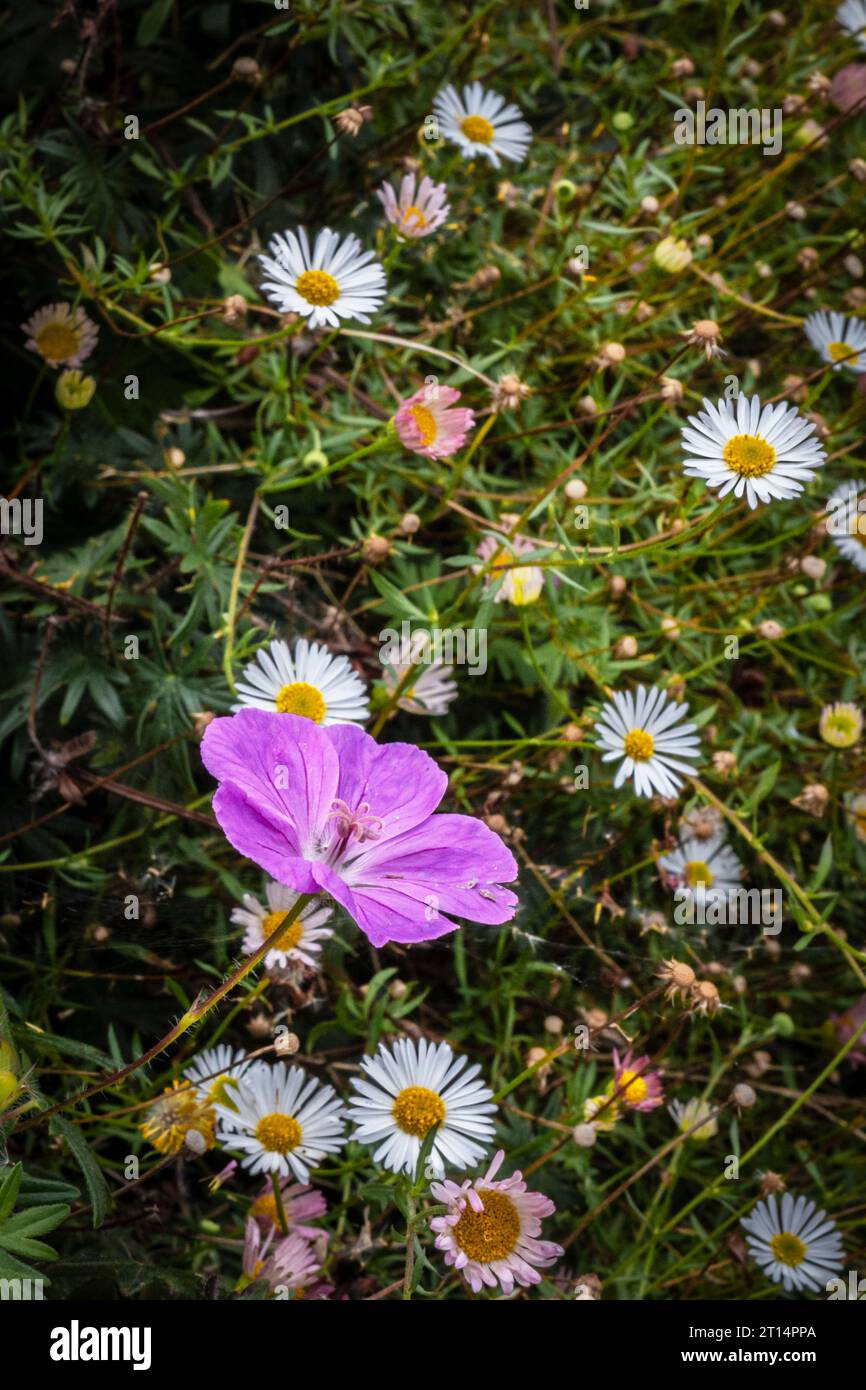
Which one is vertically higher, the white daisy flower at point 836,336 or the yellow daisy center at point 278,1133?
the white daisy flower at point 836,336

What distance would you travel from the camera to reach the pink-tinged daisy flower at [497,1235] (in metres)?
0.97

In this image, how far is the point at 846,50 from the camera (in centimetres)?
191

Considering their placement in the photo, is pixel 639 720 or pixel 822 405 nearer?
pixel 639 720

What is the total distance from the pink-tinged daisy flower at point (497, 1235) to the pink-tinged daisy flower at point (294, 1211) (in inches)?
6.4

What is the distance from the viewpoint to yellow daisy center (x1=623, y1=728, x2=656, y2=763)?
1344 mm

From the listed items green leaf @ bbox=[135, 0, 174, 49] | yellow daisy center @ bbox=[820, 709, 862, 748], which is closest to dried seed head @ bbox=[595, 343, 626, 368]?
yellow daisy center @ bbox=[820, 709, 862, 748]

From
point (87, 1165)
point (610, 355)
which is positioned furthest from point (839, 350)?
point (87, 1165)

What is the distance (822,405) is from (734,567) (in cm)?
39

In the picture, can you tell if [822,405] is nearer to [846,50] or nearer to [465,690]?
[846,50]

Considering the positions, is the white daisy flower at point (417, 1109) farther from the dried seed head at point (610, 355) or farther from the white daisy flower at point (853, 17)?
the white daisy flower at point (853, 17)

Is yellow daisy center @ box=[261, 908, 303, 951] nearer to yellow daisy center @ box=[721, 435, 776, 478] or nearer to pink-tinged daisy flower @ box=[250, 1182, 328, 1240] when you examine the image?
pink-tinged daisy flower @ box=[250, 1182, 328, 1240]

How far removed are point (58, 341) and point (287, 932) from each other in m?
0.74

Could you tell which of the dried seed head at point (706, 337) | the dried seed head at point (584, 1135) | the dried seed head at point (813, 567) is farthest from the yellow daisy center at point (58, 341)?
the dried seed head at point (584, 1135)

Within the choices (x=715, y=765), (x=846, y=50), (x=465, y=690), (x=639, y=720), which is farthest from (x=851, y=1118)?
(x=846, y=50)
